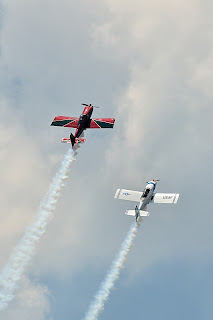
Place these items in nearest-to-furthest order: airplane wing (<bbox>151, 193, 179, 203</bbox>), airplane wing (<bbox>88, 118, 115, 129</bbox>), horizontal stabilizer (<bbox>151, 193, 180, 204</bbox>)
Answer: horizontal stabilizer (<bbox>151, 193, 180, 204</bbox>)
airplane wing (<bbox>151, 193, 179, 203</bbox>)
airplane wing (<bbox>88, 118, 115, 129</bbox>)

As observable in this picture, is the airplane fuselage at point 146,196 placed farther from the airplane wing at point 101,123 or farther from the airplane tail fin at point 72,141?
the airplane tail fin at point 72,141

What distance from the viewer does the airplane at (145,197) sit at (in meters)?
146

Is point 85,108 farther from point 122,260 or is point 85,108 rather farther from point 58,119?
point 122,260

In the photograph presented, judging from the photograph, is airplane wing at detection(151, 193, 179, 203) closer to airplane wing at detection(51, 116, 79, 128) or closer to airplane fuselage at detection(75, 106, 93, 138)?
airplane fuselage at detection(75, 106, 93, 138)

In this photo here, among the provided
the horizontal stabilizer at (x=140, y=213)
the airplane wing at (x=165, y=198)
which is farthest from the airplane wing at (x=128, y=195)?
the horizontal stabilizer at (x=140, y=213)

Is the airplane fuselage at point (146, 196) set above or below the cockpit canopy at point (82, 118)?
below

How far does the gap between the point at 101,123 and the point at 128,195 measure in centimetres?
1458

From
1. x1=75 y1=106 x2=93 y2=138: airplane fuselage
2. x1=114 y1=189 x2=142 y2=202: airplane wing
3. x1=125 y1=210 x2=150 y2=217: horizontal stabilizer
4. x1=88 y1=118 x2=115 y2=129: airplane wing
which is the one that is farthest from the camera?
x1=88 y1=118 x2=115 y2=129: airplane wing

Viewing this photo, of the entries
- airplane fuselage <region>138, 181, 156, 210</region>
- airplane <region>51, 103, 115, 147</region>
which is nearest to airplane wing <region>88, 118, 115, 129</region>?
airplane <region>51, 103, 115, 147</region>

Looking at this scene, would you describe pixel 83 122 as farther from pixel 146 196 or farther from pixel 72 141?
pixel 146 196

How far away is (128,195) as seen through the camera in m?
150

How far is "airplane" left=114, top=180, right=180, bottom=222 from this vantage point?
478 ft

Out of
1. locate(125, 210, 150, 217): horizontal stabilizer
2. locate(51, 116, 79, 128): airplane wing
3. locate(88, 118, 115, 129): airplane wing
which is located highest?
locate(88, 118, 115, 129): airplane wing

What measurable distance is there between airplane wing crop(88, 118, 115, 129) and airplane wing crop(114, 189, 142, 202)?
1281 cm
